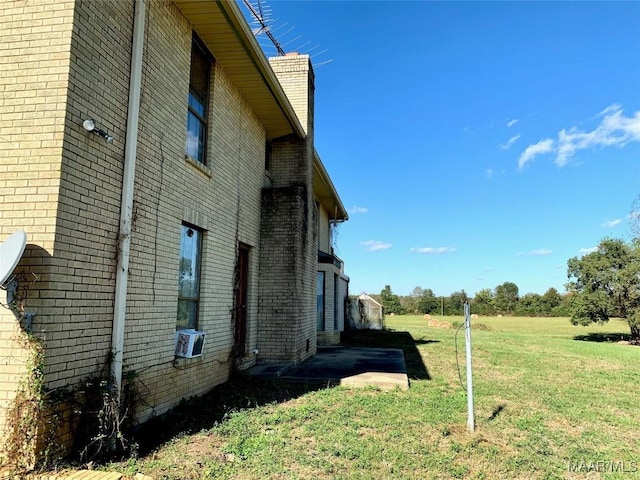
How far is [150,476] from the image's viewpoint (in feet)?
11.6

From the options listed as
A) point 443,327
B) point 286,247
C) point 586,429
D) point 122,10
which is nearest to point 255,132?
point 286,247

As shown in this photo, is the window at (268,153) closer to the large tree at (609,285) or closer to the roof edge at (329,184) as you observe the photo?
the roof edge at (329,184)

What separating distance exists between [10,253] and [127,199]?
4.76ft

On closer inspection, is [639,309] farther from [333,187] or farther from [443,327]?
[333,187]

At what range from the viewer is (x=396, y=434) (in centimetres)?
503

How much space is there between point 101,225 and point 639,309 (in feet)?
94.4

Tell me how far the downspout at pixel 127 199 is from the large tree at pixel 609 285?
91.3 ft

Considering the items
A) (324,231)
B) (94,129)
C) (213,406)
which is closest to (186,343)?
(213,406)

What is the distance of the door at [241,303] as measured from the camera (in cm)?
835

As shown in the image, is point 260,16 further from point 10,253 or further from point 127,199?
point 10,253

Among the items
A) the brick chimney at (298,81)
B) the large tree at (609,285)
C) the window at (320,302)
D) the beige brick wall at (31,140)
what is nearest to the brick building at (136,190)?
the beige brick wall at (31,140)

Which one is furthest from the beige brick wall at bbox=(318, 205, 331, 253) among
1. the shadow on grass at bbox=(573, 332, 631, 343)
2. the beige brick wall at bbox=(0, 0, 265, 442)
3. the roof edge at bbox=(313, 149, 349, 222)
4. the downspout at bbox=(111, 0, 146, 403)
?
the shadow on grass at bbox=(573, 332, 631, 343)

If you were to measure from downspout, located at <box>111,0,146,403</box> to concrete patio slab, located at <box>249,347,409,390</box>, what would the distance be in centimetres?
401

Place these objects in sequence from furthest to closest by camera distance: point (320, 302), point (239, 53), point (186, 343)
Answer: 1. point (320, 302)
2. point (239, 53)
3. point (186, 343)
